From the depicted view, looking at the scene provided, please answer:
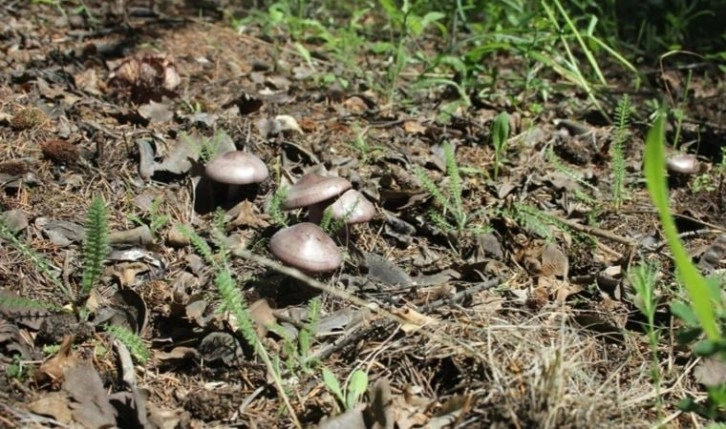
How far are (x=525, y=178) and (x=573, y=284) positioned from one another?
907 mm

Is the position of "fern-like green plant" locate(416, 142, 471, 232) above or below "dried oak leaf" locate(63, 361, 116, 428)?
above

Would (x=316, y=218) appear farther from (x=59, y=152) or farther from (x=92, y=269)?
(x=59, y=152)

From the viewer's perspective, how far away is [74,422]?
5.96 ft

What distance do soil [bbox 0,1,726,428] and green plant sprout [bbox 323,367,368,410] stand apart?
0.03 meters

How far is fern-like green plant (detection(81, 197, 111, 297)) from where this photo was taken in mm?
2104

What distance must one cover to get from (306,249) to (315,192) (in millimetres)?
288

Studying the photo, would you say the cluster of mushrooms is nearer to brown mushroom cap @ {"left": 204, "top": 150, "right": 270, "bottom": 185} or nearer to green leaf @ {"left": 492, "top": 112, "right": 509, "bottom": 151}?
A: brown mushroom cap @ {"left": 204, "top": 150, "right": 270, "bottom": 185}

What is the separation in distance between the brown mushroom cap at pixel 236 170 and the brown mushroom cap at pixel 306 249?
1.51 ft

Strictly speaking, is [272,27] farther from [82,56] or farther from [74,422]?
[74,422]

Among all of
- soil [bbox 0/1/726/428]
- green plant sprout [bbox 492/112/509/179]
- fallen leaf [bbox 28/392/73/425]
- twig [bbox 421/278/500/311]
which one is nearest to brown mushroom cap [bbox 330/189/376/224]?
soil [bbox 0/1/726/428]

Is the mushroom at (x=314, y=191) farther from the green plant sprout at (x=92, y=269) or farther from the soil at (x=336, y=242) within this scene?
the green plant sprout at (x=92, y=269)

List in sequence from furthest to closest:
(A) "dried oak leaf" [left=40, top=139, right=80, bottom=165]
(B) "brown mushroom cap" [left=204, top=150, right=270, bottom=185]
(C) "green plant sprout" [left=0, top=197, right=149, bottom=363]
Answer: (A) "dried oak leaf" [left=40, top=139, right=80, bottom=165] → (B) "brown mushroom cap" [left=204, top=150, right=270, bottom=185] → (C) "green plant sprout" [left=0, top=197, right=149, bottom=363]

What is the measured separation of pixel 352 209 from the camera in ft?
8.28

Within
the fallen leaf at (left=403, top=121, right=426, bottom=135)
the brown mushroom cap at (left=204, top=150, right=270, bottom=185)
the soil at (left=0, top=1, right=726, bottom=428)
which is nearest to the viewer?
the soil at (left=0, top=1, right=726, bottom=428)
